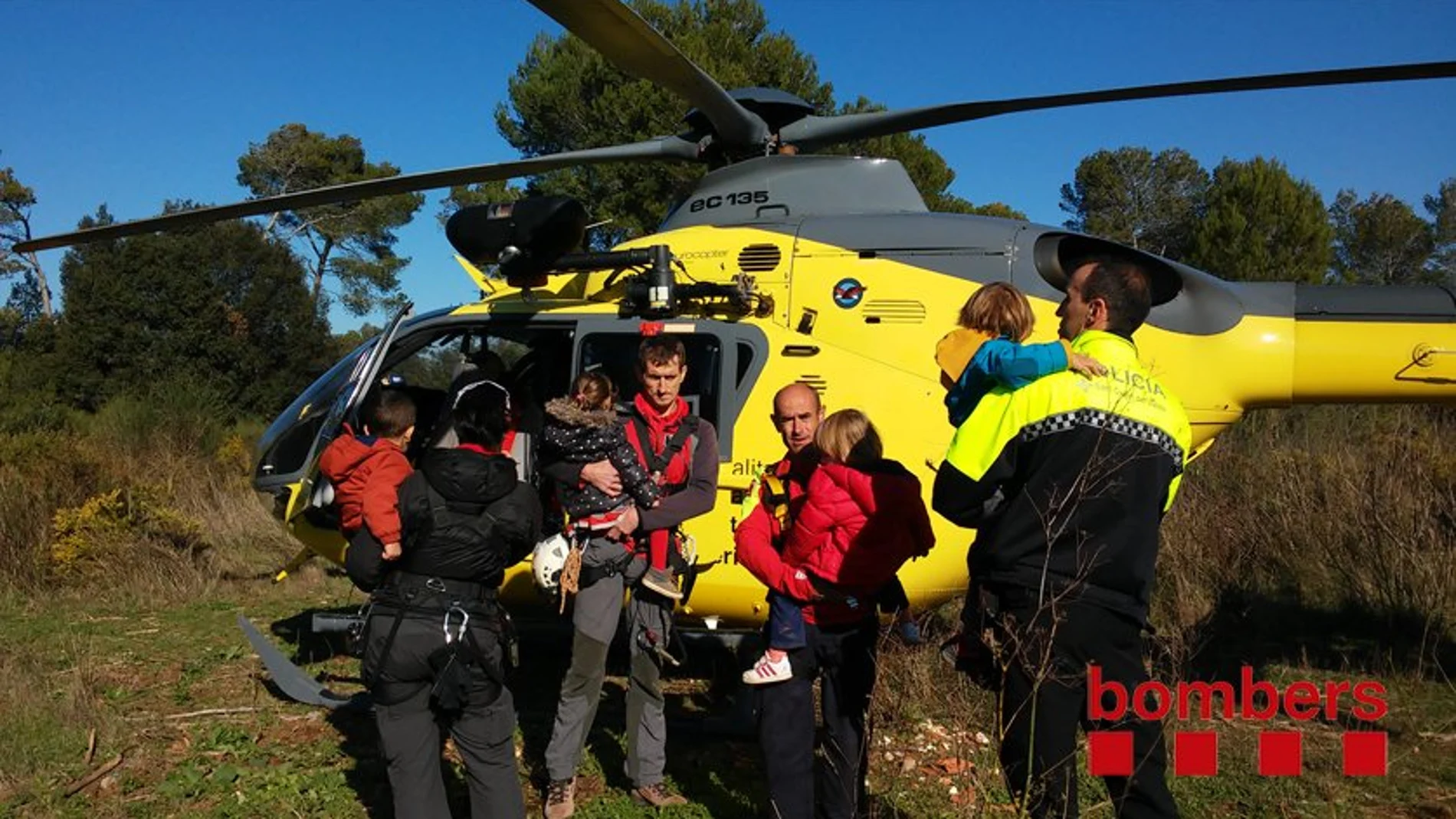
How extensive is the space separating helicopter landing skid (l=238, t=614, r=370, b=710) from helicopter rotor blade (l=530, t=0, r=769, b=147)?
11.9ft

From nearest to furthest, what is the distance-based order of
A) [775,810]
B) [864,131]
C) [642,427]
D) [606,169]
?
[775,810]
[642,427]
[864,131]
[606,169]

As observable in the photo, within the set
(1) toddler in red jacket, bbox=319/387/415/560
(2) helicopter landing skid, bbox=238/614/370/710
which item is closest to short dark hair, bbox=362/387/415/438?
(1) toddler in red jacket, bbox=319/387/415/560

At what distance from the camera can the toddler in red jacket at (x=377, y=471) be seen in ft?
10.7

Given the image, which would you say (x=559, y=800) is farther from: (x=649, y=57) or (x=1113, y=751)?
(x=649, y=57)

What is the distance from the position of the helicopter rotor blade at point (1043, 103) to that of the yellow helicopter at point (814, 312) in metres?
0.02

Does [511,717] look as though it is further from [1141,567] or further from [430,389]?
[430,389]

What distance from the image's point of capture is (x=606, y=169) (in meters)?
20.4

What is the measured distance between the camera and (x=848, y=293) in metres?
5.00

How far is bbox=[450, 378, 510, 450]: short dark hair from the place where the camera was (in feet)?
10.8

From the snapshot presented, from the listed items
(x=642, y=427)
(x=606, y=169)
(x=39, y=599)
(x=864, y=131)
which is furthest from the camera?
(x=606, y=169)

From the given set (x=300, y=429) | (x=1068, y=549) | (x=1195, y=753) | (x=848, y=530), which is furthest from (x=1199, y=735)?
(x=300, y=429)

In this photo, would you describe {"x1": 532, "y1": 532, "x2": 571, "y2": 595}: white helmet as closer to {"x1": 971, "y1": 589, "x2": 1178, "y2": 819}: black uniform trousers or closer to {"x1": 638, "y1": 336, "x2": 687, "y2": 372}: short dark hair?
{"x1": 638, "y1": 336, "x2": 687, "y2": 372}: short dark hair

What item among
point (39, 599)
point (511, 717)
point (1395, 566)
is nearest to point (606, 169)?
point (39, 599)

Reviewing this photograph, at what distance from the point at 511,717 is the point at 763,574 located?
1.02 meters
